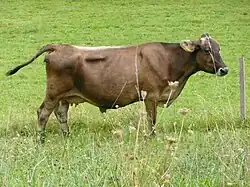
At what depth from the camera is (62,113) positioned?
37.4ft

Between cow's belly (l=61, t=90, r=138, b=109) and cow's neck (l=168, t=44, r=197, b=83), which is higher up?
cow's neck (l=168, t=44, r=197, b=83)

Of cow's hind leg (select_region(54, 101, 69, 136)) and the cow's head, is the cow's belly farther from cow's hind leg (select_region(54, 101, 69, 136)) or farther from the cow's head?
the cow's head

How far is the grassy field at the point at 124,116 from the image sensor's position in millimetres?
5887

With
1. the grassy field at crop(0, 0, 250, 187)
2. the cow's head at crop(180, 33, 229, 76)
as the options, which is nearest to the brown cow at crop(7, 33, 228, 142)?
the cow's head at crop(180, 33, 229, 76)

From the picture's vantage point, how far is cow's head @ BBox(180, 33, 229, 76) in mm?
11445

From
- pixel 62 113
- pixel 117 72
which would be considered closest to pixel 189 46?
pixel 117 72

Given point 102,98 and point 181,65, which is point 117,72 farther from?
point 181,65

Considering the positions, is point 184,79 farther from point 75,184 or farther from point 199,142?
point 75,184

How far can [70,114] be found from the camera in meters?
12.0

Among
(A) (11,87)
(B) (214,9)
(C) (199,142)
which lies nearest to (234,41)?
(B) (214,9)

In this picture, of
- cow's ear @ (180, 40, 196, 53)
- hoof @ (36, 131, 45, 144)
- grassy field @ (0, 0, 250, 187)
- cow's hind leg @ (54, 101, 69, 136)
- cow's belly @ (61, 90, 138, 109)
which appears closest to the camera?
grassy field @ (0, 0, 250, 187)

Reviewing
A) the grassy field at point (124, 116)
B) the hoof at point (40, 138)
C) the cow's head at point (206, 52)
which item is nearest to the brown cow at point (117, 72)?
the cow's head at point (206, 52)

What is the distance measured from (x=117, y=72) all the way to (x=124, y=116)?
748 mm

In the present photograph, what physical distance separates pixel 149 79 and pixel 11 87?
722 cm
